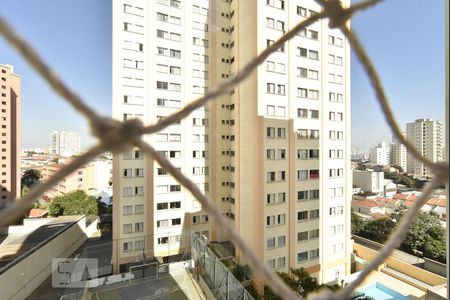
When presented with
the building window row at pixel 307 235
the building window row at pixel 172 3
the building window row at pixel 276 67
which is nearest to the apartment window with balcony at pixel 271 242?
the building window row at pixel 307 235

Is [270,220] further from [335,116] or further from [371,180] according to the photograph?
[371,180]

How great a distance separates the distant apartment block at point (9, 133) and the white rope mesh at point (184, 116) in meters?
14.6

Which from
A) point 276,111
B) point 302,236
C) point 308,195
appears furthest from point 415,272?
point 276,111

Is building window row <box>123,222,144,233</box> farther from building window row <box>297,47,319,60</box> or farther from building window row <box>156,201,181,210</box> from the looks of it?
building window row <box>297,47,319,60</box>

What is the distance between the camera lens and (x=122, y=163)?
6.55m

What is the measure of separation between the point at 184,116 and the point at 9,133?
1514 cm

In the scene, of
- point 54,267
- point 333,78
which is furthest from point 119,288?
point 333,78

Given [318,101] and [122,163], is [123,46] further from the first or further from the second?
[318,101]

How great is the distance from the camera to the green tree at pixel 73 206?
11570 mm

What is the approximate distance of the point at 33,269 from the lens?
6359mm

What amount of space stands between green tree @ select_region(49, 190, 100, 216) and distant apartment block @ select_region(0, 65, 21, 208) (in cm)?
179

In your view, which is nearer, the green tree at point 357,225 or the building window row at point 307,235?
the building window row at point 307,235

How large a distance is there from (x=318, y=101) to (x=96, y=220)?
1063cm

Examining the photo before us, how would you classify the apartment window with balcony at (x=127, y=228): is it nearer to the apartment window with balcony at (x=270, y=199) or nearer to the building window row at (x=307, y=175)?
the apartment window with balcony at (x=270, y=199)
